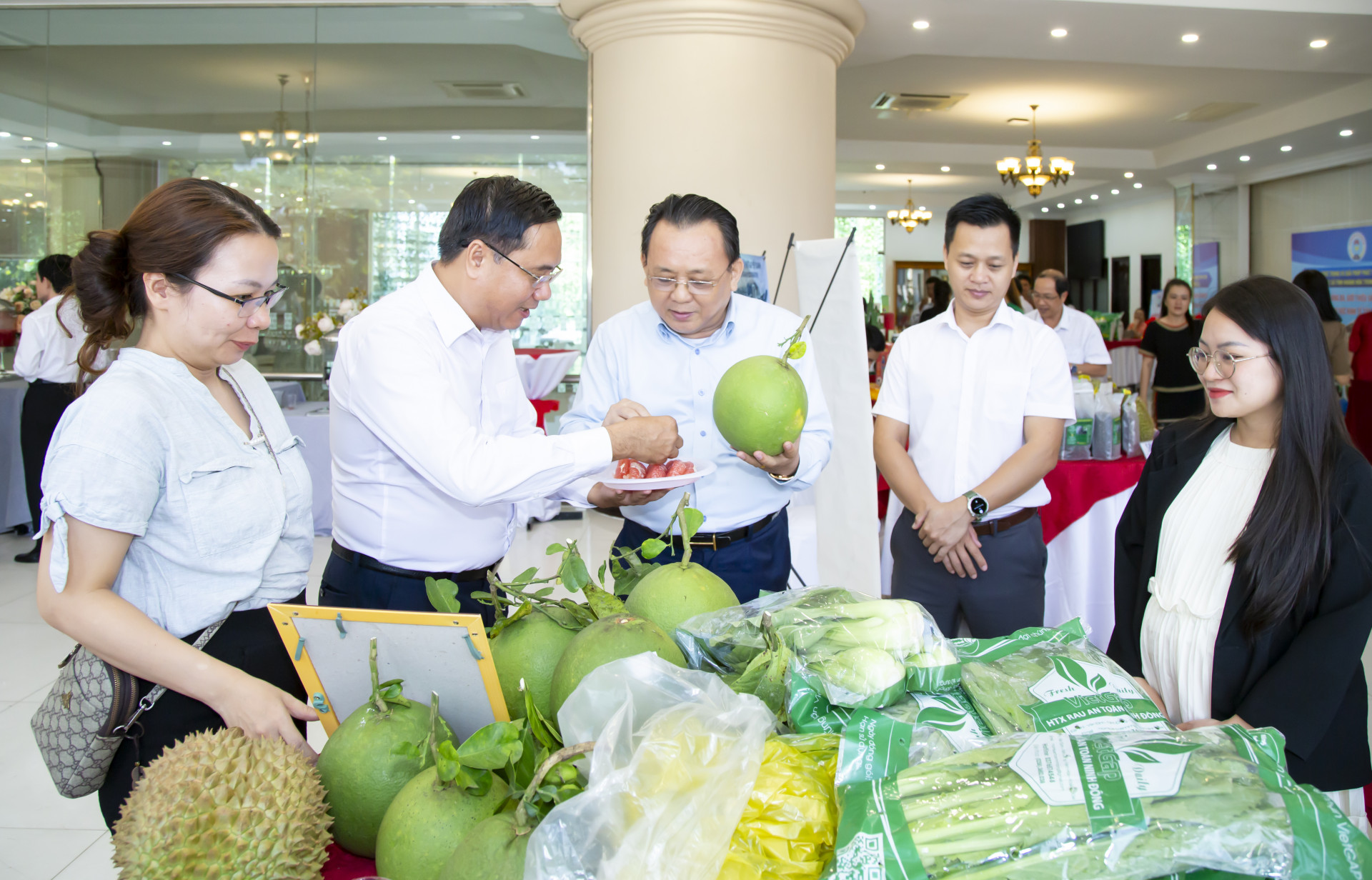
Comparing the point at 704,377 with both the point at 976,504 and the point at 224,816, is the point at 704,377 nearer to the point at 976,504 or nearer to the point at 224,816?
the point at 976,504

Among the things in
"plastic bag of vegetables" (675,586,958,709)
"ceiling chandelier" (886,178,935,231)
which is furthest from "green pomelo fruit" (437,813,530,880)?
Answer: "ceiling chandelier" (886,178,935,231)

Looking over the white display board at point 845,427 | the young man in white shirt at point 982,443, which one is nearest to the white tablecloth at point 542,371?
the white display board at point 845,427

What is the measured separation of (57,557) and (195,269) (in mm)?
413

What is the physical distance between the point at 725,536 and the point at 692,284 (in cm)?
57

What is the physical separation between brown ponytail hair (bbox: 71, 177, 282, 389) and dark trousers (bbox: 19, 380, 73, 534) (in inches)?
184

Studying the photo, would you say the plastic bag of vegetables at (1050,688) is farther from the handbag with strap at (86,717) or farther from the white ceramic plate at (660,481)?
the handbag with strap at (86,717)

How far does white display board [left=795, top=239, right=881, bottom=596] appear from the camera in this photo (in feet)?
9.88

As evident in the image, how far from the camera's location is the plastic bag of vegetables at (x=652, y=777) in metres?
0.69

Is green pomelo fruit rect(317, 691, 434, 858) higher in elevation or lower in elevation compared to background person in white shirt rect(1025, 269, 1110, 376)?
lower

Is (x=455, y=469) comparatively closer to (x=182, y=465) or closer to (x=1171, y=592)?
(x=182, y=465)

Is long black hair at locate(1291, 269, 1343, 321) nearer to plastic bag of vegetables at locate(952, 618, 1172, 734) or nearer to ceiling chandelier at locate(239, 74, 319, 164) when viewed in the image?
plastic bag of vegetables at locate(952, 618, 1172, 734)

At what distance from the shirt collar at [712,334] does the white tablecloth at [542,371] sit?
3.84m

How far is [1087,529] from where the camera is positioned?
345cm

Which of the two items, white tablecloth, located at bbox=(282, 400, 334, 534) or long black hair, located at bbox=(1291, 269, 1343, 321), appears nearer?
white tablecloth, located at bbox=(282, 400, 334, 534)
